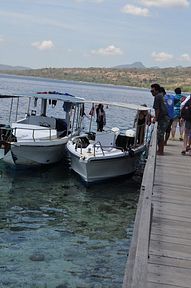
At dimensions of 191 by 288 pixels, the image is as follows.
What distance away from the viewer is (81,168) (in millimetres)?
16734

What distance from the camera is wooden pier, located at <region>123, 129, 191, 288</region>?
5.00 meters

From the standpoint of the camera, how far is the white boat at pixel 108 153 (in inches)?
641

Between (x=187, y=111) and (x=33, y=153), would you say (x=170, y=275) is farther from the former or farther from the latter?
(x=33, y=153)

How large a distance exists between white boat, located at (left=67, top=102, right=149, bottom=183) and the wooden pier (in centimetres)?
478

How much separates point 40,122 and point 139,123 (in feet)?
16.4

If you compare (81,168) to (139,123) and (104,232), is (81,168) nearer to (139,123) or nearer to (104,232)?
(139,123)

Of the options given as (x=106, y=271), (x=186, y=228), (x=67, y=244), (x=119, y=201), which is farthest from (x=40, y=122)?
(x=186, y=228)

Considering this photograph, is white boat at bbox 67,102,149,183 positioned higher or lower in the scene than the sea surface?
higher

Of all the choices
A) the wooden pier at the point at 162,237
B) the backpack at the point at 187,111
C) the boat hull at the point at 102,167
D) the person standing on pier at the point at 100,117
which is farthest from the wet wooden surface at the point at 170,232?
the person standing on pier at the point at 100,117

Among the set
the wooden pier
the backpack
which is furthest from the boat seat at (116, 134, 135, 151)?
the wooden pier

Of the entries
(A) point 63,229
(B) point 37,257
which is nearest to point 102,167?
(A) point 63,229

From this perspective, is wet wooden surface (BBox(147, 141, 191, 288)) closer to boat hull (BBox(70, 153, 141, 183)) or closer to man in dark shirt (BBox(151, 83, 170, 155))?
man in dark shirt (BBox(151, 83, 170, 155))

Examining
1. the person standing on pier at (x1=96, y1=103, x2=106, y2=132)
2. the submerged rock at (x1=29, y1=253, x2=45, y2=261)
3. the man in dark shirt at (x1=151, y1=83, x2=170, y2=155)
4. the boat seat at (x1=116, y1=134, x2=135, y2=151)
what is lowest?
the submerged rock at (x1=29, y1=253, x2=45, y2=261)

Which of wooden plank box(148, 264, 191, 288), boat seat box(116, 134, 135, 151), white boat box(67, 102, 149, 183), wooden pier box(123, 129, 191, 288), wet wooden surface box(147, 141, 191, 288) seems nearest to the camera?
wooden pier box(123, 129, 191, 288)
